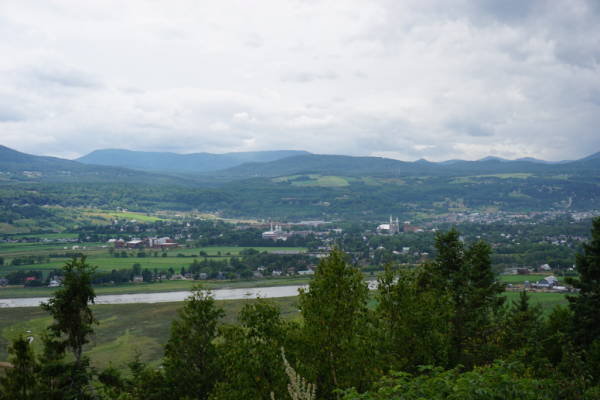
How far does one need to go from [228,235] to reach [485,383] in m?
111

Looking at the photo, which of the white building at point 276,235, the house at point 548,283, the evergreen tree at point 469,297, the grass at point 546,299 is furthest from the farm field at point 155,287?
the white building at point 276,235

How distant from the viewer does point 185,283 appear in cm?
6194

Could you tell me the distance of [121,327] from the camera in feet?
127

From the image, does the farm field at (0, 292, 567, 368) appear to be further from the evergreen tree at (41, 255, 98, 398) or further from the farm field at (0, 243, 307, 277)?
the farm field at (0, 243, 307, 277)

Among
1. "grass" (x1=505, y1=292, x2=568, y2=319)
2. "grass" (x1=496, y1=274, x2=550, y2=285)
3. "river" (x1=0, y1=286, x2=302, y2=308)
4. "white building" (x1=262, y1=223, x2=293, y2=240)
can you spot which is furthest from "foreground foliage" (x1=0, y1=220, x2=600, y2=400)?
"white building" (x1=262, y1=223, x2=293, y2=240)

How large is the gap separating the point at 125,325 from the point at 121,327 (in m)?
0.66

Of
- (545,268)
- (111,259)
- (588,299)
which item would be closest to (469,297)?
(588,299)

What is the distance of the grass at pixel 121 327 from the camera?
30.7 m

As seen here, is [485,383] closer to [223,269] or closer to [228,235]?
[223,269]

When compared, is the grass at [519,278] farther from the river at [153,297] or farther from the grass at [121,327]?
the grass at [121,327]

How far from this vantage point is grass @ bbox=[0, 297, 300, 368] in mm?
30688

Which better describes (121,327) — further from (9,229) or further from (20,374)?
(9,229)

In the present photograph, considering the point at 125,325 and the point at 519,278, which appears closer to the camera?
the point at 125,325

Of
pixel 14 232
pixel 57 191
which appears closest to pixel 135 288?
pixel 14 232
